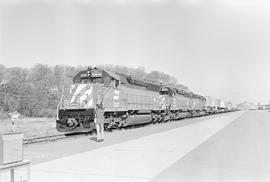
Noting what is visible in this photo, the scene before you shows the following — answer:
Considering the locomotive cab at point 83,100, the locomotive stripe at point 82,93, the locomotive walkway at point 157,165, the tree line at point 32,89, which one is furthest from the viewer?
the tree line at point 32,89

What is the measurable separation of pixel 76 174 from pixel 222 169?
3.26 m

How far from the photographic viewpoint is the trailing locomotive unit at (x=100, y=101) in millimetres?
17219

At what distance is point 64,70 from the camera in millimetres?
57844

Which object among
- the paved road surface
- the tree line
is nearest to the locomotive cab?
the paved road surface

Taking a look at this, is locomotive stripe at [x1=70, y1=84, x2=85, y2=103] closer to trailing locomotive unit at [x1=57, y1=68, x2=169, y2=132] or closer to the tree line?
trailing locomotive unit at [x1=57, y1=68, x2=169, y2=132]

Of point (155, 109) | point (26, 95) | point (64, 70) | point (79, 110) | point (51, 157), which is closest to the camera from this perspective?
point (51, 157)

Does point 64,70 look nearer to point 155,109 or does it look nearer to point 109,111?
point 155,109

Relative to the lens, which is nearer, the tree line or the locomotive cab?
the locomotive cab

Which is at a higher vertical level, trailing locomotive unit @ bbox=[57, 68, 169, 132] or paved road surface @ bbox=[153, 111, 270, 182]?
trailing locomotive unit @ bbox=[57, 68, 169, 132]

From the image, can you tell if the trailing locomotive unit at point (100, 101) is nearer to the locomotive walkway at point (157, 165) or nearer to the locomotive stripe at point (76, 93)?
the locomotive stripe at point (76, 93)

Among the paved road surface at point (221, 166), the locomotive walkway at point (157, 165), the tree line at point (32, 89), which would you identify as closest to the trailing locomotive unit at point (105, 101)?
the locomotive walkway at point (157, 165)

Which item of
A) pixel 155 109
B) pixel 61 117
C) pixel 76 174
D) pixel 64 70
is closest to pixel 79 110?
pixel 61 117

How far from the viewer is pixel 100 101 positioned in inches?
695

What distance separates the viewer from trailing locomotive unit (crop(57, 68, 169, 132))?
17.2 metres
